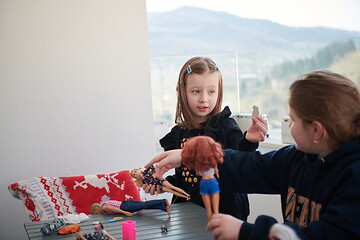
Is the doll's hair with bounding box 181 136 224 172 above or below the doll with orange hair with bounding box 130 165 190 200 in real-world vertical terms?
above

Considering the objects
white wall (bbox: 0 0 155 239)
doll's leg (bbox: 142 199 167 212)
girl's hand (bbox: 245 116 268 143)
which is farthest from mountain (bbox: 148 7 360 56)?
doll's leg (bbox: 142 199 167 212)

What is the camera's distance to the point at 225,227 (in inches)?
48.8

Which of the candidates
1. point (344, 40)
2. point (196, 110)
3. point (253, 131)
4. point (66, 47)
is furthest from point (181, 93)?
point (344, 40)

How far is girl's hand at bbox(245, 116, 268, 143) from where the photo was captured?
171 centimetres

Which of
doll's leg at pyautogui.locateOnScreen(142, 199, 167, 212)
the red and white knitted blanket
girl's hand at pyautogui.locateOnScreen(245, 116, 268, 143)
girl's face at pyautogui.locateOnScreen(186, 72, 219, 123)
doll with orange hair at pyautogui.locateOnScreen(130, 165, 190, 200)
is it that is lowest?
the red and white knitted blanket

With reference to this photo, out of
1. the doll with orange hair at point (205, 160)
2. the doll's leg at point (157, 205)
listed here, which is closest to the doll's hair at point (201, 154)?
the doll with orange hair at point (205, 160)

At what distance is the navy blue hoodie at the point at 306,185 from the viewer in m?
1.18

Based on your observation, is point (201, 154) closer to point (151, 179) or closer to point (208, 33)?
point (151, 179)

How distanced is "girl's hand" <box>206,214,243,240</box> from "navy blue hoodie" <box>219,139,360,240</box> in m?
0.02

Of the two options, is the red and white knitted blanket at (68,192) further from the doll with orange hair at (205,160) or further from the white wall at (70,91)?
the doll with orange hair at (205,160)

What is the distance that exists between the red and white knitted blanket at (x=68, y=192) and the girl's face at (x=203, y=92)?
2.10 ft

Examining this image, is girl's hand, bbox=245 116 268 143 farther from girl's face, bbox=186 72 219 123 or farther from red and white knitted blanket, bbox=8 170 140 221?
red and white knitted blanket, bbox=8 170 140 221

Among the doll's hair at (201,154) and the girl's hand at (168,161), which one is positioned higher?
the doll's hair at (201,154)

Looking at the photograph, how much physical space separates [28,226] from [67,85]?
1.07m
